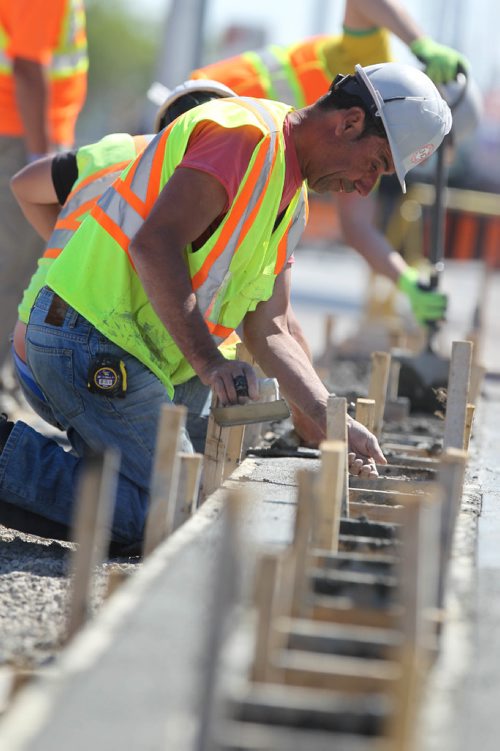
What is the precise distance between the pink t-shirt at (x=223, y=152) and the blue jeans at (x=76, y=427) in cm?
67

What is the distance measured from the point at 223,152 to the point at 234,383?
0.70m

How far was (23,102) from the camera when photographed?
642 centimetres

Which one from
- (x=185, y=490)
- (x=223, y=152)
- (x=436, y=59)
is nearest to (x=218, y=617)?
(x=185, y=490)

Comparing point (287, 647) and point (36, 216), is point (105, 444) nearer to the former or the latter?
point (36, 216)

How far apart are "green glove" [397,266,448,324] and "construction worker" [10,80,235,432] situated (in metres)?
2.03

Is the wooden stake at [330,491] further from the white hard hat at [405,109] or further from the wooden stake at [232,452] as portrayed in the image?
the wooden stake at [232,452]

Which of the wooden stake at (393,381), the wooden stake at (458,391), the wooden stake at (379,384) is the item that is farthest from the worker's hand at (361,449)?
the wooden stake at (393,381)

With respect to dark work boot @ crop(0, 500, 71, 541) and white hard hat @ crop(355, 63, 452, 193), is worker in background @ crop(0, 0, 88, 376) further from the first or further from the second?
white hard hat @ crop(355, 63, 452, 193)

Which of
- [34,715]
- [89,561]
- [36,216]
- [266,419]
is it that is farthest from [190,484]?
[36,216]

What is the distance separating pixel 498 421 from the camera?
6.89 meters

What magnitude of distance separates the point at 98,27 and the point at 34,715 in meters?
70.6

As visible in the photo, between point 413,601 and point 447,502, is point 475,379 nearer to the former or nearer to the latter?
point 447,502

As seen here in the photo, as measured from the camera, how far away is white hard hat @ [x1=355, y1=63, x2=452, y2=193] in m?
4.18

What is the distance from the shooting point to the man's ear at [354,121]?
13.6 ft
